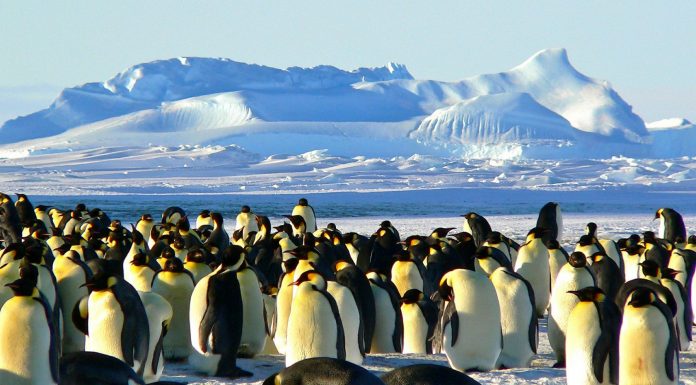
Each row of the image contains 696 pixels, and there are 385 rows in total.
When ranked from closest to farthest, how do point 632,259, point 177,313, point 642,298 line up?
point 642,298 < point 177,313 < point 632,259

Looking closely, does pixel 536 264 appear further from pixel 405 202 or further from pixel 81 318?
pixel 405 202

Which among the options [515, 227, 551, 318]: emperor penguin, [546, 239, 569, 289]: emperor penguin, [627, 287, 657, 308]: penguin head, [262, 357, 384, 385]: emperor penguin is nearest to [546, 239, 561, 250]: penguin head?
[546, 239, 569, 289]: emperor penguin

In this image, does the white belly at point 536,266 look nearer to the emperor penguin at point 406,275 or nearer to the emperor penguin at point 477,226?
the emperor penguin at point 406,275

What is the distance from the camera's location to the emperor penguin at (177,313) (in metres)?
5.88

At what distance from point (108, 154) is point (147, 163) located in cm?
650

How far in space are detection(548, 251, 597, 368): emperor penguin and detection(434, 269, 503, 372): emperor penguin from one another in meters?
0.37

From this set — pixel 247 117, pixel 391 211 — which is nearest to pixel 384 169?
pixel 391 211

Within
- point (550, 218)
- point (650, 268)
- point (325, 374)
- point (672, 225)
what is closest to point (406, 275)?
point (650, 268)

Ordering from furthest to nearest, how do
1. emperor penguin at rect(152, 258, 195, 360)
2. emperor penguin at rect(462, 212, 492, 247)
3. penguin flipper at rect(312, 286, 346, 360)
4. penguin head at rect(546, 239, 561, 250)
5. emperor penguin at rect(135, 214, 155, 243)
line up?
emperor penguin at rect(135, 214, 155, 243) → emperor penguin at rect(462, 212, 492, 247) → penguin head at rect(546, 239, 561, 250) → emperor penguin at rect(152, 258, 195, 360) → penguin flipper at rect(312, 286, 346, 360)

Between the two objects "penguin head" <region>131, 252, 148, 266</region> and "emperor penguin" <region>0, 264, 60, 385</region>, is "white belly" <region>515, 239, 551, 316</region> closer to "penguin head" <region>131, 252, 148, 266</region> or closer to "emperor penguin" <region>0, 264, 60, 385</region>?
"penguin head" <region>131, 252, 148, 266</region>

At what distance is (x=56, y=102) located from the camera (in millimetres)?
90938

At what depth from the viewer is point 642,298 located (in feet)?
15.3

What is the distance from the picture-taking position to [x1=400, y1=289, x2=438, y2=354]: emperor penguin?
6.51m

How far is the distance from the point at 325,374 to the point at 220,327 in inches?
84.8
